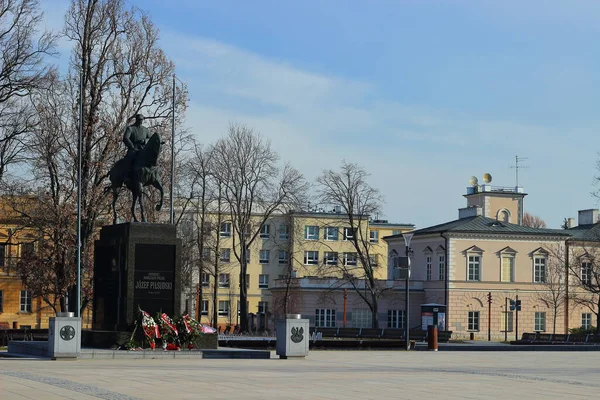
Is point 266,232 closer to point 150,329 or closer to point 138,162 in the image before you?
point 138,162

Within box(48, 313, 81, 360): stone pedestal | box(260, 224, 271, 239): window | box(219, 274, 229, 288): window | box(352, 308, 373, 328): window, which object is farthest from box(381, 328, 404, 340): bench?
box(260, 224, 271, 239): window

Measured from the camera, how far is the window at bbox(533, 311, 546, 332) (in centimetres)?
8128

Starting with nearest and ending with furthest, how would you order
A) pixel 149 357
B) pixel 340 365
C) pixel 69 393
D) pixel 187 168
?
pixel 69 393
pixel 340 365
pixel 149 357
pixel 187 168

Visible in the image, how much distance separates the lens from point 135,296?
90.7ft

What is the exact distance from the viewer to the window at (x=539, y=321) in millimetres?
81281

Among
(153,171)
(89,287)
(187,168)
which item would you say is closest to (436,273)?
(187,168)

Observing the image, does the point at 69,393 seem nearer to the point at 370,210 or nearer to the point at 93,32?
the point at 93,32

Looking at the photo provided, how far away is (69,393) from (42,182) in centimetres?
3038

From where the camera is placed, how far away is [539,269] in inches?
3243

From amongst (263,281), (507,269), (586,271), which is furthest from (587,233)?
(263,281)

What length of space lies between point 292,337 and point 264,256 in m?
76.9

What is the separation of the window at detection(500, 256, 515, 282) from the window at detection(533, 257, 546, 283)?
1753 mm

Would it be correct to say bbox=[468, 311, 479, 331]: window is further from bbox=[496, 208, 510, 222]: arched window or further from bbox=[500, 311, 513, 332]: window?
bbox=[496, 208, 510, 222]: arched window

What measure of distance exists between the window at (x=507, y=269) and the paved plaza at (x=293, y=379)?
178 ft
